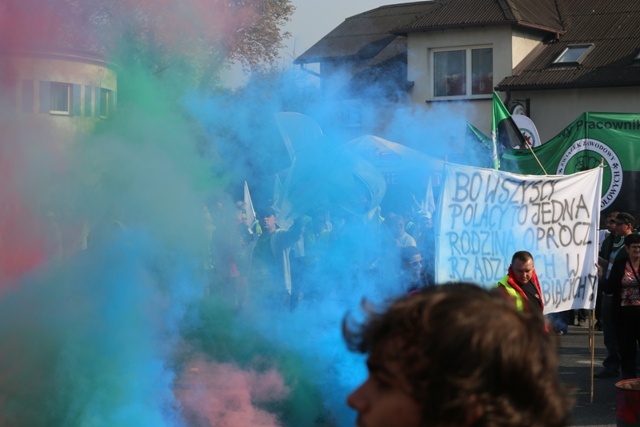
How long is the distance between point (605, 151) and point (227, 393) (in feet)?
29.8

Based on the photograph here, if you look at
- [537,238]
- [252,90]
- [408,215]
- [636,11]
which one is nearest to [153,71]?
[252,90]

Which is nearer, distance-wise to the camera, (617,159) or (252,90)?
(252,90)

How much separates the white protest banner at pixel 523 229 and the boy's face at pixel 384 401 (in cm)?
716

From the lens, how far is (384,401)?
142 centimetres

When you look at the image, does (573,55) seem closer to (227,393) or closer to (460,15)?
(460,15)

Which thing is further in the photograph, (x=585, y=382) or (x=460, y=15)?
(x=460, y=15)

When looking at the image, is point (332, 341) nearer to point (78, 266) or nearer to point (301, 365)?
point (301, 365)

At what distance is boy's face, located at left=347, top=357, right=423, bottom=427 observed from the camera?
1.39 meters

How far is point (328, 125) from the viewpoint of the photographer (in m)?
8.60

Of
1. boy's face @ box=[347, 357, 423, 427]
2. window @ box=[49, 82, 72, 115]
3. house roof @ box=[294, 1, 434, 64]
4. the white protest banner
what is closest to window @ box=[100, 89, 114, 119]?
window @ box=[49, 82, 72, 115]

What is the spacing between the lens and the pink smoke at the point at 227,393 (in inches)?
268

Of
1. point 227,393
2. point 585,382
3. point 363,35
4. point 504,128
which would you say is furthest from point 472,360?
point 363,35

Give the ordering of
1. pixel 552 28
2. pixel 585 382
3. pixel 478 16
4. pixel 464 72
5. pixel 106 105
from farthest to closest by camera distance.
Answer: pixel 552 28 < pixel 478 16 < pixel 464 72 < pixel 585 382 < pixel 106 105

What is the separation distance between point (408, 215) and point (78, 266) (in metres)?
6.64
